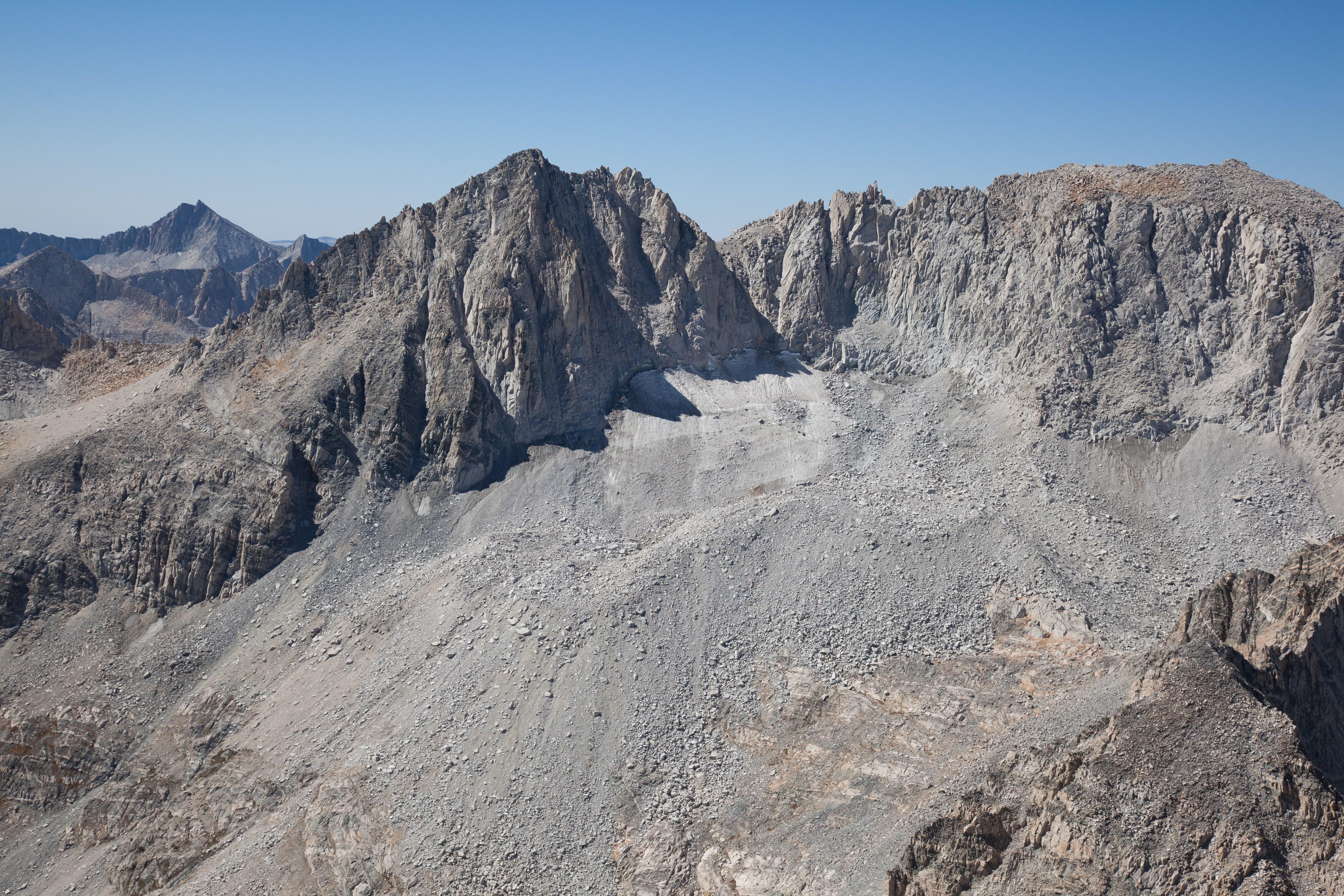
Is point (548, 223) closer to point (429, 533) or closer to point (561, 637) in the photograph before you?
point (429, 533)

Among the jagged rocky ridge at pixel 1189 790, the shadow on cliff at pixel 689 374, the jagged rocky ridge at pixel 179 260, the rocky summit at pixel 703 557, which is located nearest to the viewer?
the jagged rocky ridge at pixel 1189 790

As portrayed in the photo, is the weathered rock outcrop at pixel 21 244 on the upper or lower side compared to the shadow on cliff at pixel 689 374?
upper

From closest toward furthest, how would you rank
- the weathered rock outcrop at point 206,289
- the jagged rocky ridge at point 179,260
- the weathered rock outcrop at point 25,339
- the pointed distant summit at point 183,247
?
the weathered rock outcrop at point 25,339
the jagged rocky ridge at point 179,260
the weathered rock outcrop at point 206,289
the pointed distant summit at point 183,247

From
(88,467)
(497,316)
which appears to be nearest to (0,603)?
(88,467)

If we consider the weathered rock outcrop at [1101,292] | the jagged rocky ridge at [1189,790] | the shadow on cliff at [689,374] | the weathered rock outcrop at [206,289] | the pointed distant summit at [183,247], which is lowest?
the jagged rocky ridge at [1189,790]

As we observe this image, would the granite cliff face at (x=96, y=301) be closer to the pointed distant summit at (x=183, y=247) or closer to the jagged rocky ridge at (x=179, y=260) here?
the jagged rocky ridge at (x=179, y=260)

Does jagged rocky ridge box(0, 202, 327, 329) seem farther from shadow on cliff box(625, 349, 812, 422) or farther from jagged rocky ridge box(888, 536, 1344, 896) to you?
jagged rocky ridge box(888, 536, 1344, 896)

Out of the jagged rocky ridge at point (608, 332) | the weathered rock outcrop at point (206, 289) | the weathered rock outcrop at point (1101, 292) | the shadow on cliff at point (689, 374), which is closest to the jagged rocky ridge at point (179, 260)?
the weathered rock outcrop at point (206, 289)

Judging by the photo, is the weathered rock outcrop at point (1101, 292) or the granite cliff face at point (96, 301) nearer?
the weathered rock outcrop at point (1101, 292)
